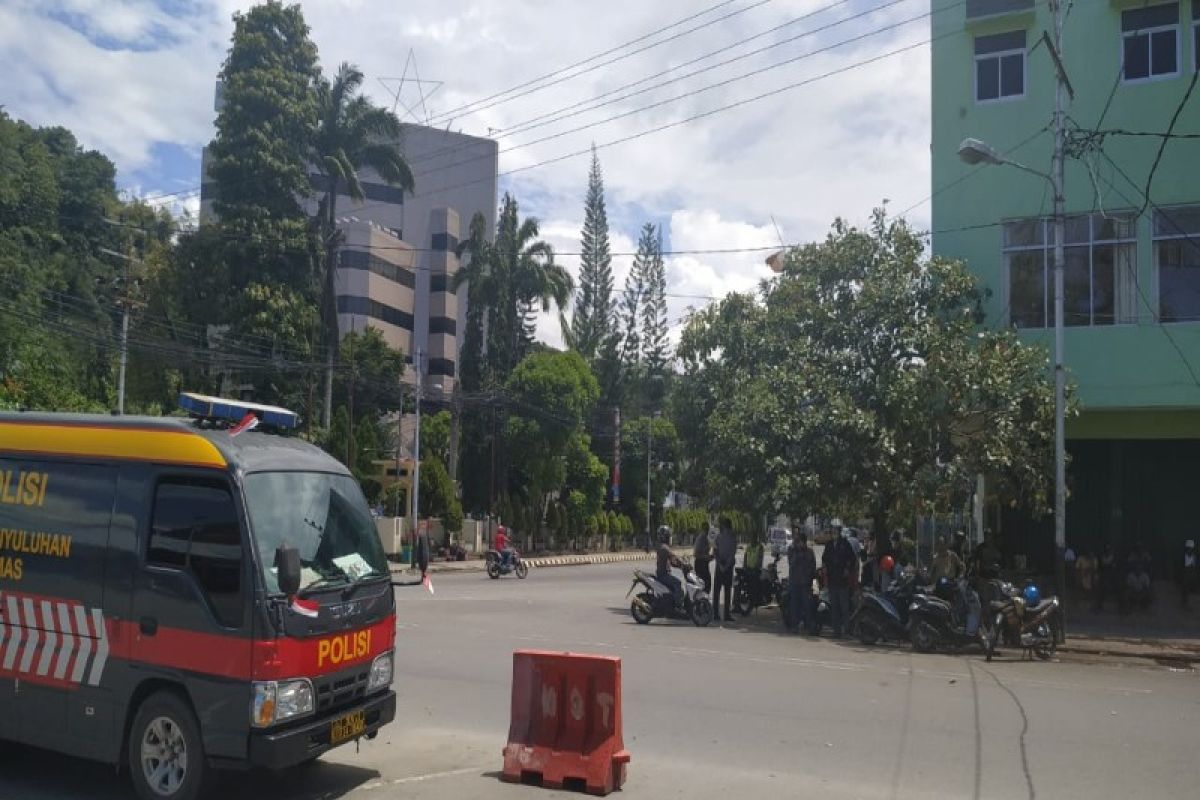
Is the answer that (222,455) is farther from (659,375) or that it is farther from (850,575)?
(659,375)

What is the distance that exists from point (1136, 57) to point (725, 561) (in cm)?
1223

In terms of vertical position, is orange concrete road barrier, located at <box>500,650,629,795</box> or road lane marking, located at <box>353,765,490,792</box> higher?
orange concrete road barrier, located at <box>500,650,629,795</box>

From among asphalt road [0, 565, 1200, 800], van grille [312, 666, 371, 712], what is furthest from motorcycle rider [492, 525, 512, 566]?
van grille [312, 666, 371, 712]

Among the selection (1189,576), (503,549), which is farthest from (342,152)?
(1189,576)

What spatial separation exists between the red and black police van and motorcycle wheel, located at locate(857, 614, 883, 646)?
10824 mm

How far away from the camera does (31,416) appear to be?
7.26 metres

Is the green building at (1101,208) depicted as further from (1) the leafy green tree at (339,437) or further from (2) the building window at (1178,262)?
(1) the leafy green tree at (339,437)

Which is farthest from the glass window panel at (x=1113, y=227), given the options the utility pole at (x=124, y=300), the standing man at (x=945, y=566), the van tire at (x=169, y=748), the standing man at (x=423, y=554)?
the utility pole at (x=124, y=300)

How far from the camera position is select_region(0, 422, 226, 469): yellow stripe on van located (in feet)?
21.2

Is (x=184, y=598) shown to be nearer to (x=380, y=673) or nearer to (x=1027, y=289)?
(x=380, y=673)

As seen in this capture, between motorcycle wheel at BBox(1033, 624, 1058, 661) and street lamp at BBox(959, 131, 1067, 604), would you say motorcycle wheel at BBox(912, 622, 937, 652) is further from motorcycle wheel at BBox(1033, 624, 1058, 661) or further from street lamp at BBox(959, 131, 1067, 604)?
street lamp at BBox(959, 131, 1067, 604)

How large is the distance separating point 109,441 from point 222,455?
38.2 inches

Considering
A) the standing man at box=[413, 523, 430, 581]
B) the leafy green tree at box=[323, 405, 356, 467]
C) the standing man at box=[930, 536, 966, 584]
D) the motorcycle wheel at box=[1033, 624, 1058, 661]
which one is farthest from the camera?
the leafy green tree at box=[323, 405, 356, 467]

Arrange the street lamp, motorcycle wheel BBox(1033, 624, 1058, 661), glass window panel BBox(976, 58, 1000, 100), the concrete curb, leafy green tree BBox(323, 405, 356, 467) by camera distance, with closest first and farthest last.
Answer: motorcycle wheel BBox(1033, 624, 1058, 661)
the street lamp
glass window panel BBox(976, 58, 1000, 100)
the concrete curb
leafy green tree BBox(323, 405, 356, 467)
